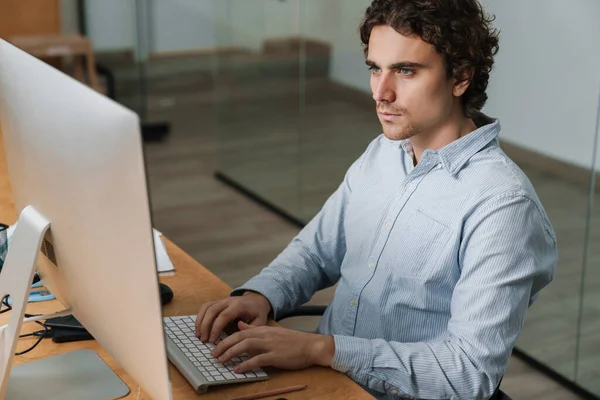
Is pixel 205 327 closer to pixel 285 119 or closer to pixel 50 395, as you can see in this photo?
pixel 50 395

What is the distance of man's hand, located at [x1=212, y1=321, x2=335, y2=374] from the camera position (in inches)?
62.9

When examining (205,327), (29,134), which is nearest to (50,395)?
(205,327)

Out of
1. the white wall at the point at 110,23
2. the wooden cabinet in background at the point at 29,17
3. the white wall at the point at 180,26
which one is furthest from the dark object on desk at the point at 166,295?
the wooden cabinet in background at the point at 29,17

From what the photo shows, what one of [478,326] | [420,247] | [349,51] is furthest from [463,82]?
[349,51]

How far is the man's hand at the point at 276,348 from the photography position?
1598 mm

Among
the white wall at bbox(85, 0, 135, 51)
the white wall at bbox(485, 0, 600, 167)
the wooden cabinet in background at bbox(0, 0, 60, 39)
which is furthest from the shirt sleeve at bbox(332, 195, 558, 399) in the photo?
the wooden cabinet in background at bbox(0, 0, 60, 39)

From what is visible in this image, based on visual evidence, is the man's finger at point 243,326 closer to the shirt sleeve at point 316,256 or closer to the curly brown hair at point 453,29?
the shirt sleeve at point 316,256

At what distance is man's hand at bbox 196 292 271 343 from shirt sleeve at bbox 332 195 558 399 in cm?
24

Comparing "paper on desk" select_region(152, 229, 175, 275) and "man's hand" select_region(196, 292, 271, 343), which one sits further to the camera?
"paper on desk" select_region(152, 229, 175, 275)

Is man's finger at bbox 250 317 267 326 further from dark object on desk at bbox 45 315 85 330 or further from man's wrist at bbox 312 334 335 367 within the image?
dark object on desk at bbox 45 315 85 330

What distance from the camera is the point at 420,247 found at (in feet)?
5.93

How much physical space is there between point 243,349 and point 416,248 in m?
0.44

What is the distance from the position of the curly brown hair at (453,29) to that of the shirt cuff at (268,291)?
0.57 m

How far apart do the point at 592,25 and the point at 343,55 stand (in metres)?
1.43
